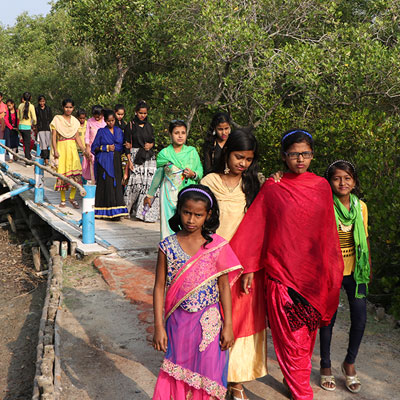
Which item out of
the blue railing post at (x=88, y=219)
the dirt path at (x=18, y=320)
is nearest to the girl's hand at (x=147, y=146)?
the blue railing post at (x=88, y=219)

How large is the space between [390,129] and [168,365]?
5.20 meters

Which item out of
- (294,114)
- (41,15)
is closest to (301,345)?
(294,114)

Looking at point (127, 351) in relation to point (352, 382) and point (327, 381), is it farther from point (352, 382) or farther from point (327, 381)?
point (352, 382)

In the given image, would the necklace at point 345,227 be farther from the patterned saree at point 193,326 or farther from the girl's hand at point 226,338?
the girl's hand at point 226,338

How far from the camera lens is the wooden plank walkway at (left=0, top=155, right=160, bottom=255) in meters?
7.20

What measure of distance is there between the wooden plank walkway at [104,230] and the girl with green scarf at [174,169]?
168 cm

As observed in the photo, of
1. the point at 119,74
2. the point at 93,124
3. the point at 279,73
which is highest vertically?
the point at 119,74

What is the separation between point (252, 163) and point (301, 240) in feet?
2.23

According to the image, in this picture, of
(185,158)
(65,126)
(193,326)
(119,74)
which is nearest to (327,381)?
(193,326)

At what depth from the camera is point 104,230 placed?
8367 mm

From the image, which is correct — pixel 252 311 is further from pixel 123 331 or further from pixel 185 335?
pixel 123 331

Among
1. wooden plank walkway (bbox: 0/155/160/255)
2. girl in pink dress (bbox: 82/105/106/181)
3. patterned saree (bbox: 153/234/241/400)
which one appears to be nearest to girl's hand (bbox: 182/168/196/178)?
wooden plank walkway (bbox: 0/155/160/255)

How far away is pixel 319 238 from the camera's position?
3281 millimetres

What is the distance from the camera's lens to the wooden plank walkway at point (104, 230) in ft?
23.6
